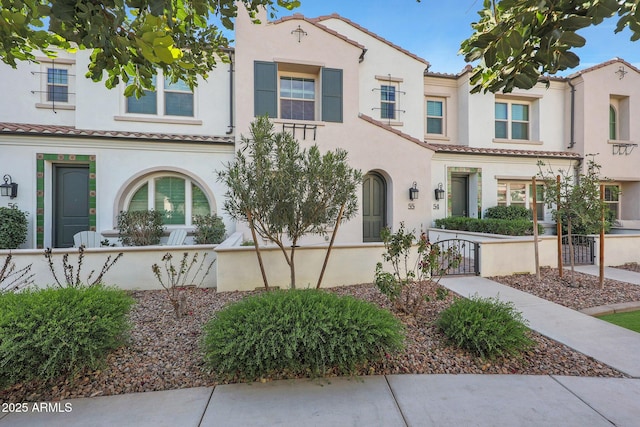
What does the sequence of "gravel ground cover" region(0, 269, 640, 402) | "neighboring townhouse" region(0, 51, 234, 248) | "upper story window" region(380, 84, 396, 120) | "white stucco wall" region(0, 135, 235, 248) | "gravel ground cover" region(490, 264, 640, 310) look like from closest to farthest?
1. "gravel ground cover" region(0, 269, 640, 402)
2. "gravel ground cover" region(490, 264, 640, 310)
3. "white stucco wall" region(0, 135, 235, 248)
4. "neighboring townhouse" region(0, 51, 234, 248)
5. "upper story window" region(380, 84, 396, 120)

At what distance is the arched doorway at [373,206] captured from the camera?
9.99 m

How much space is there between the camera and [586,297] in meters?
5.42

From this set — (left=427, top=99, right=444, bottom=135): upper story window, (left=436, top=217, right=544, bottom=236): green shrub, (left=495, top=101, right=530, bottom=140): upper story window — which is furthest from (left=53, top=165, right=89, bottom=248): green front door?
(left=495, top=101, right=530, bottom=140): upper story window

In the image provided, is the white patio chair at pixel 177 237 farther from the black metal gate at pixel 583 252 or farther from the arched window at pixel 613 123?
the arched window at pixel 613 123

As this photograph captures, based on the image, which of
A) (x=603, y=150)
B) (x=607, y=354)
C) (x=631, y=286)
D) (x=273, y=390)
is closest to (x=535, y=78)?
(x=607, y=354)

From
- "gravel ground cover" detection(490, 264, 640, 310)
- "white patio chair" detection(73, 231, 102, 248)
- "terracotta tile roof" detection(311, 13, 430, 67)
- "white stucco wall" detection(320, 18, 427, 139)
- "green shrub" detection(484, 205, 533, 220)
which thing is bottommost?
"gravel ground cover" detection(490, 264, 640, 310)

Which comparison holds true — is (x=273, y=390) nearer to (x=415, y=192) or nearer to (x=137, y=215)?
(x=137, y=215)

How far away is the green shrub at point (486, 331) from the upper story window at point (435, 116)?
32.6 ft

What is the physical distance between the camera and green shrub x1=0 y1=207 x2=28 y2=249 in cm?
756

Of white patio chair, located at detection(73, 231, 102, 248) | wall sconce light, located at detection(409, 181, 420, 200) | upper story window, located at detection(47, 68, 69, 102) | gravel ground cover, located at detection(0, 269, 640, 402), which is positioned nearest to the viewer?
gravel ground cover, located at detection(0, 269, 640, 402)

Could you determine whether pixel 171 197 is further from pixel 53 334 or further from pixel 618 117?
pixel 618 117

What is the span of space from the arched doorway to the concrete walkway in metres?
7.08

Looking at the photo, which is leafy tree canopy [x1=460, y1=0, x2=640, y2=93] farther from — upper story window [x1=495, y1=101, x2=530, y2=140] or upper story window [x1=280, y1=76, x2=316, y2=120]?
upper story window [x1=495, y1=101, x2=530, y2=140]

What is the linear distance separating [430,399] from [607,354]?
8.24 feet
